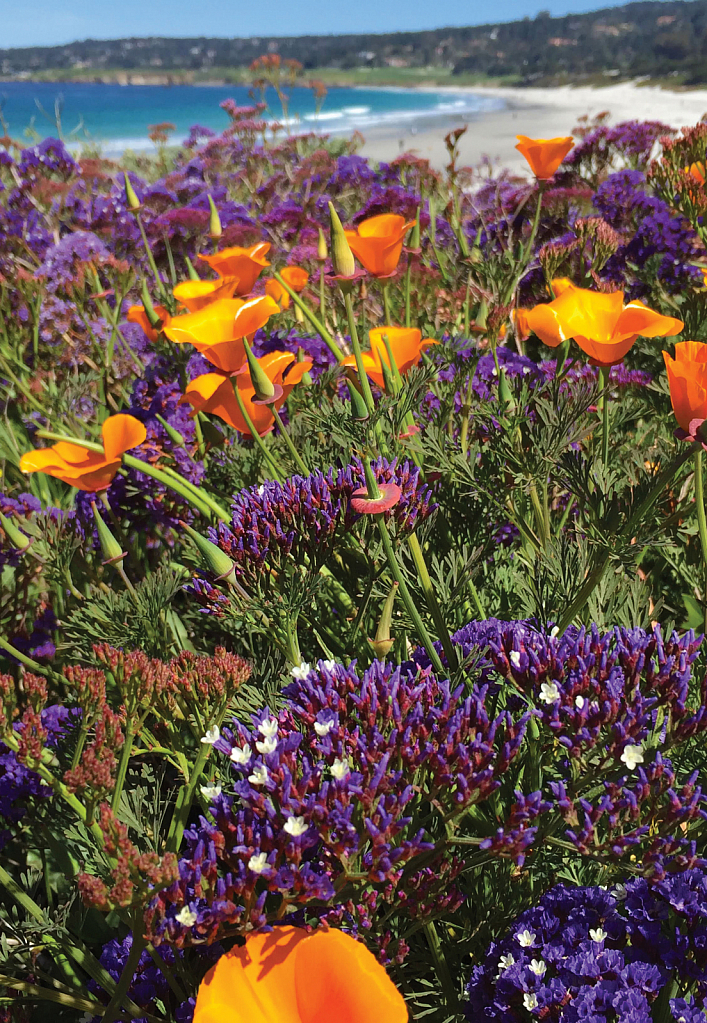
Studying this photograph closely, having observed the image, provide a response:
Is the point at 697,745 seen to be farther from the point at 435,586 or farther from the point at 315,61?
the point at 315,61

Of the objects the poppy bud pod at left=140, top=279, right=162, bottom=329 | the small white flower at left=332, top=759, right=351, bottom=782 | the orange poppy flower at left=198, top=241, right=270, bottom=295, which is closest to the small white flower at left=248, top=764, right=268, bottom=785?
the small white flower at left=332, top=759, right=351, bottom=782

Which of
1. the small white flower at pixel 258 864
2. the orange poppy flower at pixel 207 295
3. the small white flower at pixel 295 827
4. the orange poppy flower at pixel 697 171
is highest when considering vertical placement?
the orange poppy flower at pixel 697 171

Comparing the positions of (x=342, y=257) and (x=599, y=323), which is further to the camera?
(x=342, y=257)

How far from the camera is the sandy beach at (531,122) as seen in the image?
75.9 feet

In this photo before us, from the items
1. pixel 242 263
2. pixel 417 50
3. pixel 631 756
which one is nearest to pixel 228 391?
pixel 242 263

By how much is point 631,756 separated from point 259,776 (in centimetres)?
55

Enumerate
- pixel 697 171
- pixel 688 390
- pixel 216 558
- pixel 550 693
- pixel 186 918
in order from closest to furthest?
pixel 186 918 → pixel 550 693 → pixel 688 390 → pixel 216 558 → pixel 697 171

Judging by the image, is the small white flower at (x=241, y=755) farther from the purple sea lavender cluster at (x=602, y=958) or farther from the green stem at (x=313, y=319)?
the green stem at (x=313, y=319)

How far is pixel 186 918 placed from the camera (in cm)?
93

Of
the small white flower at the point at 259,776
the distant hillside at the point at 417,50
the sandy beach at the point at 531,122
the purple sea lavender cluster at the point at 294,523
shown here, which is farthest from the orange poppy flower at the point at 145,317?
the distant hillside at the point at 417,50

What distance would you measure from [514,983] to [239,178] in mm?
8431

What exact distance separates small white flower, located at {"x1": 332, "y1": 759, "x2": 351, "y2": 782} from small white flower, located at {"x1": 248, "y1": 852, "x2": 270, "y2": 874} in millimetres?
151

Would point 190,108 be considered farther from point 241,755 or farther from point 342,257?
point 241,755

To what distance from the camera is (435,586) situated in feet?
5.45
